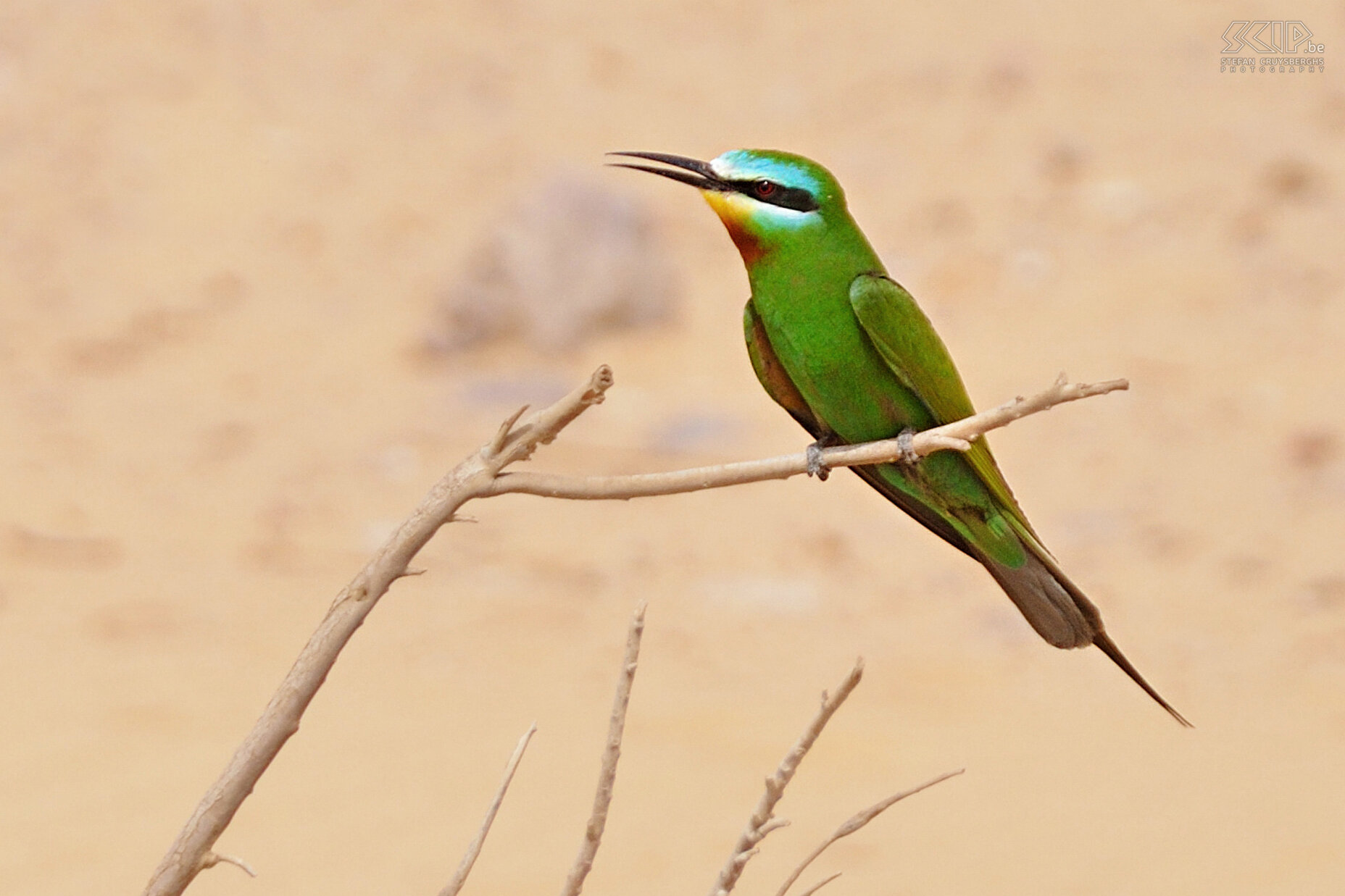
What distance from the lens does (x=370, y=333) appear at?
356 inches

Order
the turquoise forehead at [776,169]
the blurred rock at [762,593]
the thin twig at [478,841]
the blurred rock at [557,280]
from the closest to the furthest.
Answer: the thin twig at [478,841], the turquoise forehead at [776,169], the blurred rock at [762,593], the blurred rock at [557,280]

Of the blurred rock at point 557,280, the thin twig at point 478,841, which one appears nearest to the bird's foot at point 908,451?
the thin twig at point 478,841

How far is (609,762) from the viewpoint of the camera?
157 cm

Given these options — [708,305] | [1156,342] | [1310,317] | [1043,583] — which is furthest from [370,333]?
[1043,583]

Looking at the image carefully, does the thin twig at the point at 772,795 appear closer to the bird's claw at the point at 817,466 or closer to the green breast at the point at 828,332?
the bird's claw at the point at 817,466

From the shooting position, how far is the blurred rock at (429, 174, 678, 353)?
28.0 feet

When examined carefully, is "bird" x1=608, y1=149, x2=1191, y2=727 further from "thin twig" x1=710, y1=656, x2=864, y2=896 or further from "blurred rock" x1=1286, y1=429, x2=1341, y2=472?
"blurred rock" x1=1286, y1=429, x2=1341, y2=472

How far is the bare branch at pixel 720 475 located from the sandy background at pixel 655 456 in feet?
10.8

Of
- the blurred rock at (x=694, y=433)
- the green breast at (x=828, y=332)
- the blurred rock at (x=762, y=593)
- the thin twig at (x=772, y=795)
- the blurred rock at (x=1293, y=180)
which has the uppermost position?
the blurred rock at (x=1293, y=180)

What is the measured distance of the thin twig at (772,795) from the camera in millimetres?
1510

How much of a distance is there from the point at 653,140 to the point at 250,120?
265cm

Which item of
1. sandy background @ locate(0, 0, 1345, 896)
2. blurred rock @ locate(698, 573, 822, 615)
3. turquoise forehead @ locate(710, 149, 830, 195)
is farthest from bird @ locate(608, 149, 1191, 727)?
blurred rock @ locate(698, 573, 822, 615)

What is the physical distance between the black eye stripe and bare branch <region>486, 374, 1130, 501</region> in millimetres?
→ 517

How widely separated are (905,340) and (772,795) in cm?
76
